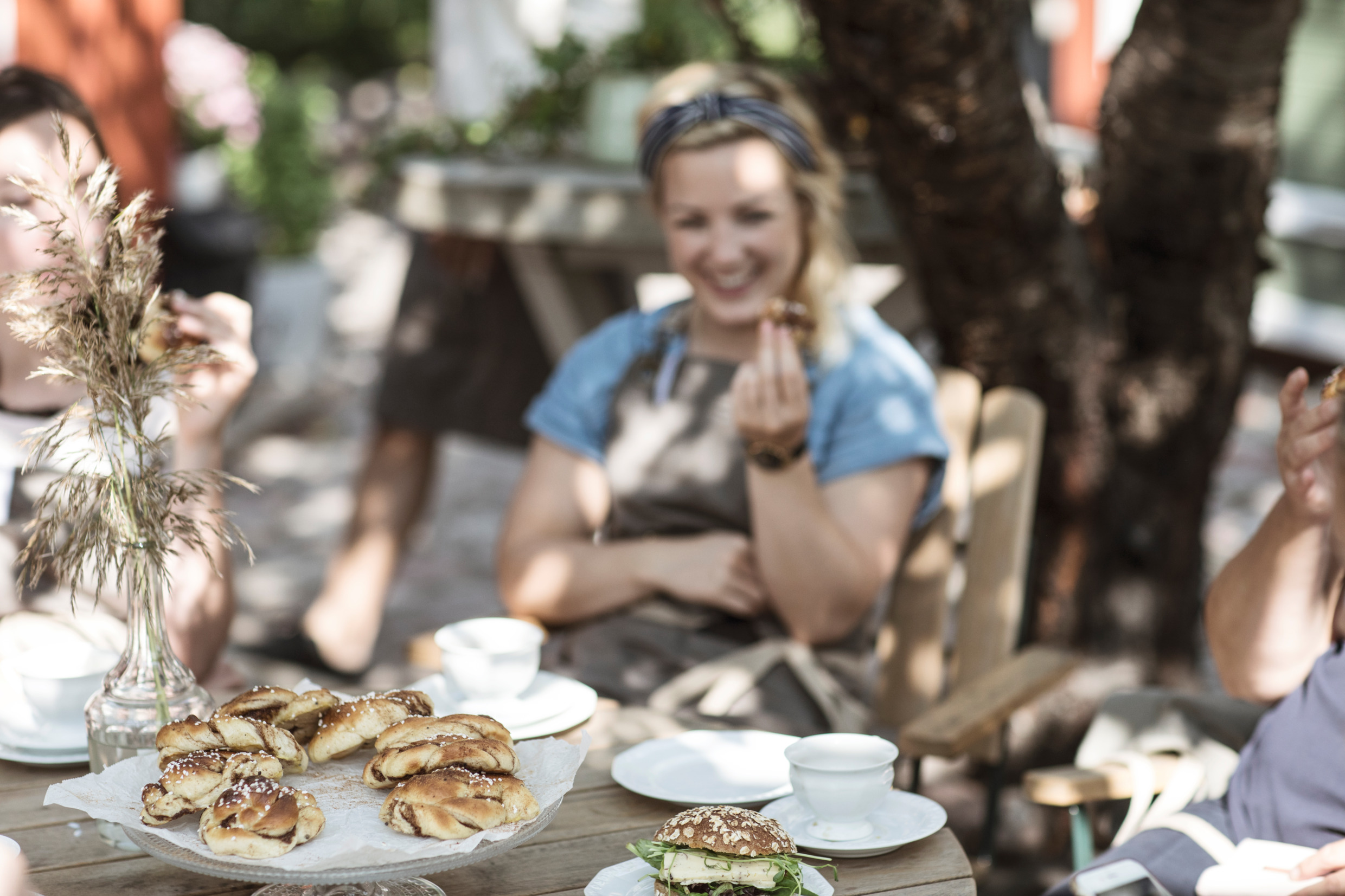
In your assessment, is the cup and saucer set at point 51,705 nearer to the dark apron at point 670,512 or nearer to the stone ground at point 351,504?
the dark apron at point 670,512

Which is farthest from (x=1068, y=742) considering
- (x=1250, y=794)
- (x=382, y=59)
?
(x=382, y=59)

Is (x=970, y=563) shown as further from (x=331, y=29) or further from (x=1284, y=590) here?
(x=331, y=29)

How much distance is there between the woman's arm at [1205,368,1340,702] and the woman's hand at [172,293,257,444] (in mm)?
1391

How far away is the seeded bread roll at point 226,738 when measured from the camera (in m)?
1.37

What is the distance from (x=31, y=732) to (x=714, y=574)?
1.10 metres

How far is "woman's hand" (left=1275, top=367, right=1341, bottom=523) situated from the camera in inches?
67.4

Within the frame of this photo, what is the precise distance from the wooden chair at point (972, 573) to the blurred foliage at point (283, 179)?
20.2ft

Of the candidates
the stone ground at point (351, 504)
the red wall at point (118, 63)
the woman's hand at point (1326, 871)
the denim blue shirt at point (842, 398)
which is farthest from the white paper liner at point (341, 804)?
the red wall at point (118, 63)

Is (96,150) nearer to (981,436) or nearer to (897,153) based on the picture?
(897,153)

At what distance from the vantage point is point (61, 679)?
167 centimetres

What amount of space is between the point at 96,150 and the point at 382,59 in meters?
13.9

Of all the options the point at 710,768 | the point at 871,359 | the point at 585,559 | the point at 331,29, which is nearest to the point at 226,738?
the point at 710,768

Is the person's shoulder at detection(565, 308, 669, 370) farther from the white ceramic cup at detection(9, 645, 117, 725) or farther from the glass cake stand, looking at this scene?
the glass cake stand

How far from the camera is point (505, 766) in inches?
53.1
